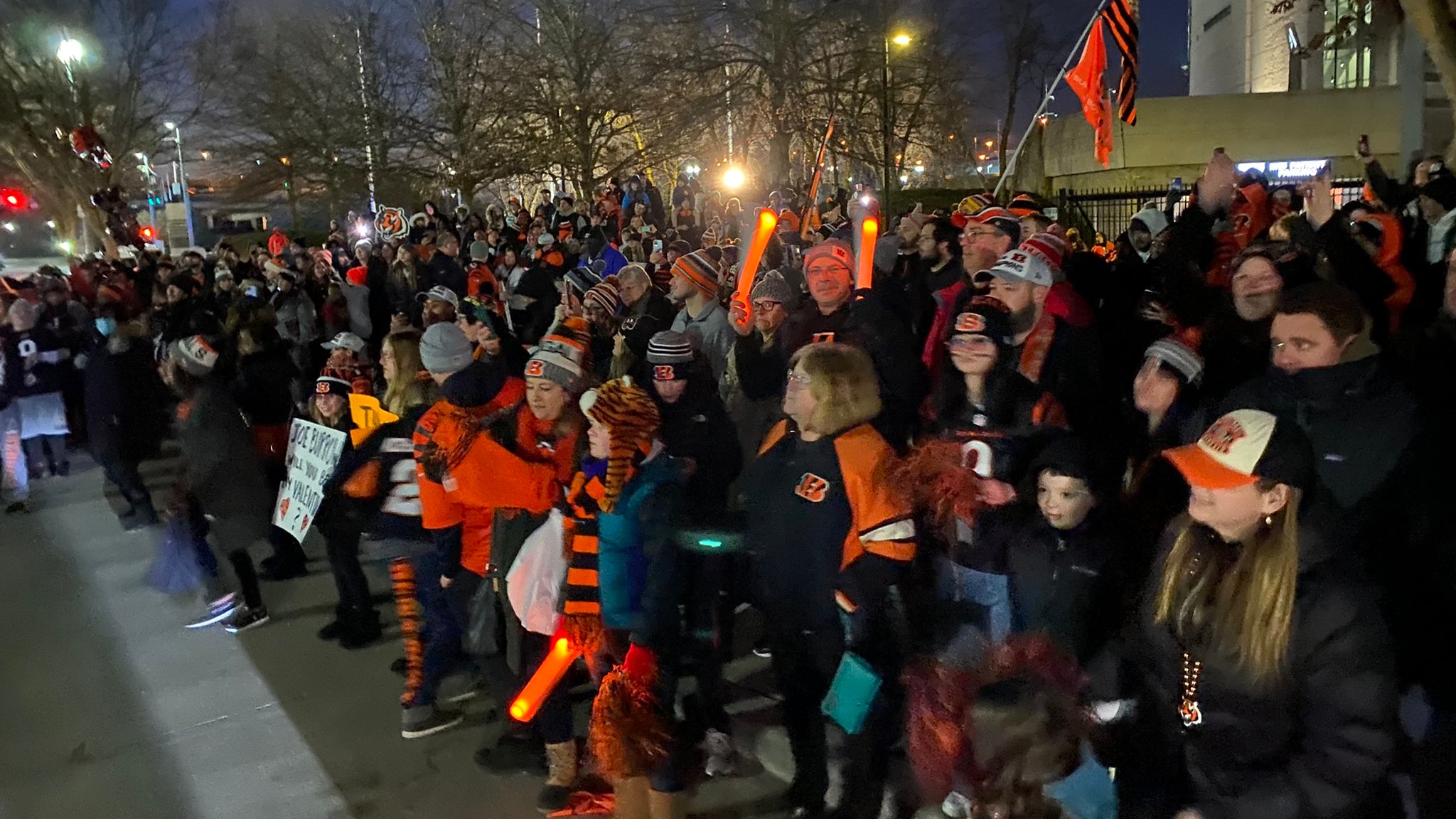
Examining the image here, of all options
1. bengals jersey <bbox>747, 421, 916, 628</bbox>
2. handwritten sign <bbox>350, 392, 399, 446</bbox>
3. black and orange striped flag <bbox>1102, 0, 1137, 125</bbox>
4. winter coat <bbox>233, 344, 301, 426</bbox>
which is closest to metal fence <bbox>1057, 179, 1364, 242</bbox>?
black and orange striped flag <bbox>1102, 0, 1137, 125</bbox>

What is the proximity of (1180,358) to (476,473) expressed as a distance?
2775 mm

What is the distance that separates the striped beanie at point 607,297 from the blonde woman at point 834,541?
370 cm

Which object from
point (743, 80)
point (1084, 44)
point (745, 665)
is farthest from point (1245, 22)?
point (745, 665)

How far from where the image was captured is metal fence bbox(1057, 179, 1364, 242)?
16344 millimetres

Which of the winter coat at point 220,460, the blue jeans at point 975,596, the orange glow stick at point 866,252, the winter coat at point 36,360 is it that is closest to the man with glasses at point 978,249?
the orange glow stick at point 866,252

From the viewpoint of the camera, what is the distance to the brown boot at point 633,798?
146 inches

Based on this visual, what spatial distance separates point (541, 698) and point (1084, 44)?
10619 mm

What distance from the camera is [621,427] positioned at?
3.71 m

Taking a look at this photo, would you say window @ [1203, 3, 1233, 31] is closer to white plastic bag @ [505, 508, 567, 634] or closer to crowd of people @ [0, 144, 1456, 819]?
crowd of people @ [0, 144, 1456, 819]

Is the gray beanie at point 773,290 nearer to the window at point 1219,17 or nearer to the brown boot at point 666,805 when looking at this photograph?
the brown boot at point 666,805

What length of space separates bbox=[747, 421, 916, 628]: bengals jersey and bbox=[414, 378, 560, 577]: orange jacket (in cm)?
100

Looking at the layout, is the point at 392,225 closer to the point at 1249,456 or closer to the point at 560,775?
the point at 560,775

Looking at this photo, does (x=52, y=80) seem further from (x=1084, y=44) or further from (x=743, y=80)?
(x=1084, y=44)

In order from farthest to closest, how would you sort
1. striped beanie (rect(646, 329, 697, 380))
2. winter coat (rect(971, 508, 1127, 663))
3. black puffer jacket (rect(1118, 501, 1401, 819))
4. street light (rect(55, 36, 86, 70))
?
street light (rect(55, 36, 86, 70))
striped beanie (rect(646, 329, 697, 380))
winter coat (rect(971, 508, 1127, 663))
black puffer jacket (rect(1118, 501, 1401, 819))
